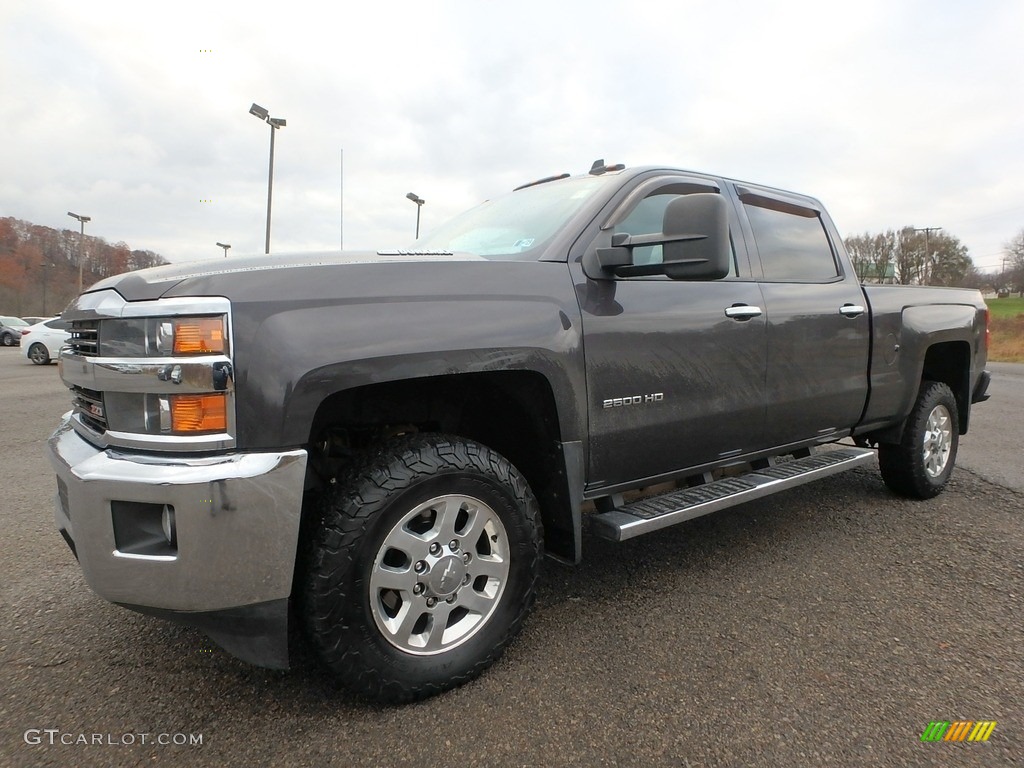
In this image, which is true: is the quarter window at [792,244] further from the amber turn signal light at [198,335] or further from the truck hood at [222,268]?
the amber turn signal light at [198,335]

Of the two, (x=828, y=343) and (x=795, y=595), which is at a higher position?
(x=828, y=343)

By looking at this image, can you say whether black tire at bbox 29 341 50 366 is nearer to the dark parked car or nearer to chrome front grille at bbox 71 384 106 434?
the dark parked car

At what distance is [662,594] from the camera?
9.27 feet

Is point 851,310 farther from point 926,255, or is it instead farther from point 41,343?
point 926,255

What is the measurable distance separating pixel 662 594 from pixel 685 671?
2.06ft

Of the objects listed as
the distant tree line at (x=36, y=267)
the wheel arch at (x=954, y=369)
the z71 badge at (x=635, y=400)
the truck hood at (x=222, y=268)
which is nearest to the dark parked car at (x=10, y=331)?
the distant tree line at (x=36, y=267)

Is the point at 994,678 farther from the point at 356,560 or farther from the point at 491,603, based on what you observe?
the point at 356,560

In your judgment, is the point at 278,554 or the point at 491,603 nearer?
the point at 278,554

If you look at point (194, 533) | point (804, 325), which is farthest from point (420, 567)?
point (804, 325)

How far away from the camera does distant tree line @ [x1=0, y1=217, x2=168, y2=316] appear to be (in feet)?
117

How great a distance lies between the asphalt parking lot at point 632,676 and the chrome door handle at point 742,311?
124 cm

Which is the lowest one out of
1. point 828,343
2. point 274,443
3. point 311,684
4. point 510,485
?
point 311,684

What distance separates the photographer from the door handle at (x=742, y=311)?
9.53 feet

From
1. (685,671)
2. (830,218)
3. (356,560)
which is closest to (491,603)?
(356,560)
